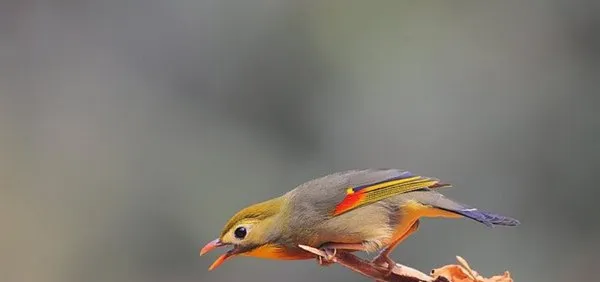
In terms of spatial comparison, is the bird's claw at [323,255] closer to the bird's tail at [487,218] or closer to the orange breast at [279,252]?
the orange breast at [279,252]

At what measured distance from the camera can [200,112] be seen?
4.40 m

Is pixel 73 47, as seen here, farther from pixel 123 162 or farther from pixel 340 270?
pixel 340 270

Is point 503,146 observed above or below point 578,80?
below

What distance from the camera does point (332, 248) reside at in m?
1.92

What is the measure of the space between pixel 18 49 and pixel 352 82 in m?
1.81

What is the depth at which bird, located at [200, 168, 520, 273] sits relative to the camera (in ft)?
6.34

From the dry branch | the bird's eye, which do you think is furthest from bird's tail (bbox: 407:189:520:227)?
the bird's eye

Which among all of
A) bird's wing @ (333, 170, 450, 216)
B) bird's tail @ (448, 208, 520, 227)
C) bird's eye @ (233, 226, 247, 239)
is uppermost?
bird's wing @ (333, 170, 450, 216)

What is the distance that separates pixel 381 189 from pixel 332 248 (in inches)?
8.6

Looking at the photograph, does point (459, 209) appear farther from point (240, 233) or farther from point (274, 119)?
point (274, 119)

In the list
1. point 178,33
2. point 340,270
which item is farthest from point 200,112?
point 340,270

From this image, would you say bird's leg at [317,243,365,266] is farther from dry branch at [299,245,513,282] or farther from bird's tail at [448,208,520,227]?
bird's tail at [448,208,520,227]

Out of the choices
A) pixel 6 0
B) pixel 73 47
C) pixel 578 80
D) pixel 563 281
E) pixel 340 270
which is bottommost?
pixel 563 281

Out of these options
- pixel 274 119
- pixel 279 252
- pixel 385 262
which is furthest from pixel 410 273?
pixel 274 119
